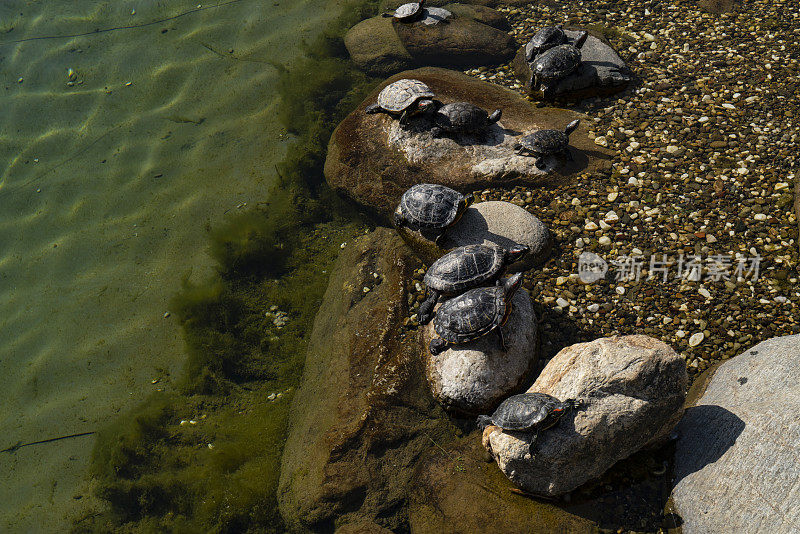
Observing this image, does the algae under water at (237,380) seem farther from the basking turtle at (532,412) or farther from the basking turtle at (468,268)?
the basking turtle at (532,412)

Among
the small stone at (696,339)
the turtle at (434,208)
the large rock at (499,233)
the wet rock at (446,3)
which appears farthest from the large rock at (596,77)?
the small stone at (696,339)

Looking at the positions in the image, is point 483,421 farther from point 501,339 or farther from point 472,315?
point 472,315

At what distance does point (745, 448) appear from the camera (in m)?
4.66

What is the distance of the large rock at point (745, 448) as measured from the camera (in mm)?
4336

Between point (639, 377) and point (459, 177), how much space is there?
4.16m

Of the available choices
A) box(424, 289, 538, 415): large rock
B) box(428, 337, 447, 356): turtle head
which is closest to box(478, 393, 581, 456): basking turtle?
box(424, 289, 538, 415): large rock

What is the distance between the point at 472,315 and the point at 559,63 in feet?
17.6

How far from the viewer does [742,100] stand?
26.6 ft

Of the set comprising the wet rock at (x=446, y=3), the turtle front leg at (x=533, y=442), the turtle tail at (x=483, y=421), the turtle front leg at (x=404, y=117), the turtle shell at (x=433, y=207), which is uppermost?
the wet rock at (x=446, y=3)

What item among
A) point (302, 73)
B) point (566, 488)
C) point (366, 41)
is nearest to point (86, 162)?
point (302, 73)

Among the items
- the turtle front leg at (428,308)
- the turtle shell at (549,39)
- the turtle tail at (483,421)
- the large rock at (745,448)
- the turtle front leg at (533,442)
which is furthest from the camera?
the turtle shell at (549,39)

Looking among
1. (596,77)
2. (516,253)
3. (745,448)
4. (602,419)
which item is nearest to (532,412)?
(602,419)

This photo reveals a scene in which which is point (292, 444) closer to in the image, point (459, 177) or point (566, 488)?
point (566, 488)

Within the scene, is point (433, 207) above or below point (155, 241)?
above
